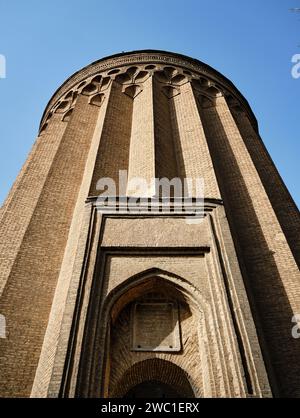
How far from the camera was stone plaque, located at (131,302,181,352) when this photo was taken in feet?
15.1

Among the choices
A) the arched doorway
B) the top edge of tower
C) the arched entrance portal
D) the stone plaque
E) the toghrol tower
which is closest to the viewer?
the toghrol tower

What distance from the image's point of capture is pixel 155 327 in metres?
4.81

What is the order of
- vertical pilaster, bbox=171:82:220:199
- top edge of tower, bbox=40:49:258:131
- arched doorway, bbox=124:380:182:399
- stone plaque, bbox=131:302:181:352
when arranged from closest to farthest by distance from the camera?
stone plaque, bbox=131:302:181:352, arched doorway, bbox=124:380:182:399, vertical pilaster, bbox=171:82:220:199, top edge of tower, bbox=40:49:258:131

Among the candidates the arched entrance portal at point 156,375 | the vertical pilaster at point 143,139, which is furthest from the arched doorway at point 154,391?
the vertical pilaster at point 143,139

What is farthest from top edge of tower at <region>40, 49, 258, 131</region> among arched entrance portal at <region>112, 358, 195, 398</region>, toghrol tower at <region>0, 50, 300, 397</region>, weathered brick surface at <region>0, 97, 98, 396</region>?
arched entrance portal at <region>112, 358, 195, 398</region>

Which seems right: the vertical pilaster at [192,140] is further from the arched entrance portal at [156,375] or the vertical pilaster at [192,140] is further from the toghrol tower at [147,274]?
the arched entrance portal at [156,375]

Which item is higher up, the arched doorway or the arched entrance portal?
the arched doorway

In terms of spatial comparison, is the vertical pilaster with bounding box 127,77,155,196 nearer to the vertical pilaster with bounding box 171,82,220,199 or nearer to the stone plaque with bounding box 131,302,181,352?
the vertical pilaster with bounding box 171,82,220,199

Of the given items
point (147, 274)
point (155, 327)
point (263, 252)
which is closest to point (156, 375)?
point (155, 327)

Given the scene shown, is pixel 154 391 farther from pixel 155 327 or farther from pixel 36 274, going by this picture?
pixel 36 274

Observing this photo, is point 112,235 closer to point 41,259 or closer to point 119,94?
point 41,259

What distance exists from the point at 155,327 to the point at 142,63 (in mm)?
7955

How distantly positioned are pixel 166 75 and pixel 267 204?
5380 millimetres

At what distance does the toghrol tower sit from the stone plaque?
13mm
